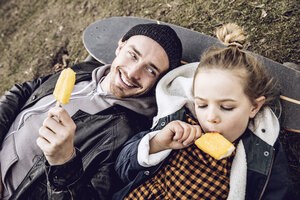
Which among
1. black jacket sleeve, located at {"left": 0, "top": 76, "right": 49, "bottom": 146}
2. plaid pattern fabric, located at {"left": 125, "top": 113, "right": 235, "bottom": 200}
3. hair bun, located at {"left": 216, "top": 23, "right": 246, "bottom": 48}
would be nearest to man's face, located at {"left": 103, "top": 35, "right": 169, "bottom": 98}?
hair bun, located at {"left": 216, "top": 23, "right": 246, "bottom": 48}

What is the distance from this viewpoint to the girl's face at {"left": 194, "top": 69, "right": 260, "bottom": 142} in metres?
1.90

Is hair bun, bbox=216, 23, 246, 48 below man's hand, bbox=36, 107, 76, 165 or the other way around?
the other way around

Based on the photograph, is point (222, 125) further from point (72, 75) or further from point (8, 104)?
point (8, 104)

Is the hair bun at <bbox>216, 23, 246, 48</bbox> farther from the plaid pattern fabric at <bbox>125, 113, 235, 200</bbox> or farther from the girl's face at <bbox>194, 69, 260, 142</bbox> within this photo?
the plaid pattern fabric at <bbox>125, 113, 235, 200</bbox>

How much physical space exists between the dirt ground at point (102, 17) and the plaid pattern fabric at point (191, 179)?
1.19 m

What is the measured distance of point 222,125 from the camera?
1935mm

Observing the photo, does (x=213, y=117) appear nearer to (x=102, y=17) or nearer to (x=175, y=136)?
(x=175, y=136)

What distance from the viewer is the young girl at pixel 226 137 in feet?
6.33

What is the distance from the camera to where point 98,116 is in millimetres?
A: 2520

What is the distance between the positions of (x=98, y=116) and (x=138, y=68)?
0.63m

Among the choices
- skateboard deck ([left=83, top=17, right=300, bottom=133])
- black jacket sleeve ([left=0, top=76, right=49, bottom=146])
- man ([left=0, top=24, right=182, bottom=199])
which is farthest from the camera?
black jacket sleeve ([left=0, top=76, right=49, bottom=146])

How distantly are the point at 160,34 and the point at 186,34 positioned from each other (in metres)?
0.55

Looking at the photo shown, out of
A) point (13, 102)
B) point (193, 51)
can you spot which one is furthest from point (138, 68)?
point (13, 102)

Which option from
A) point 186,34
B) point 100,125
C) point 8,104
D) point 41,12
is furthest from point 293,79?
point 41,12
